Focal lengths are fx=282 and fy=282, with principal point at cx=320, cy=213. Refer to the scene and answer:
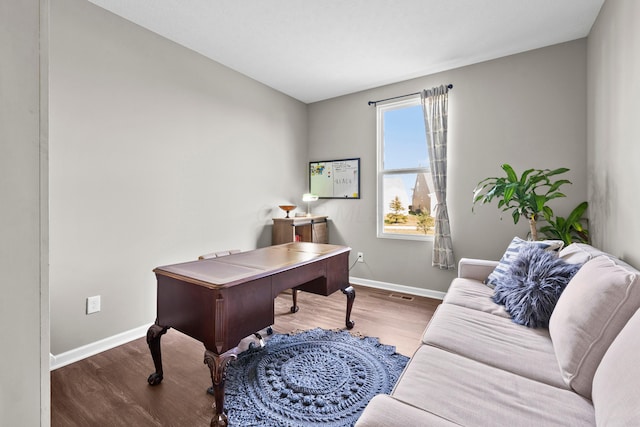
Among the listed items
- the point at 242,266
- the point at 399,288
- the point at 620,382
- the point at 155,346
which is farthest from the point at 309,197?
the point at 620,382

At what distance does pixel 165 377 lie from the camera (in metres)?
1.80

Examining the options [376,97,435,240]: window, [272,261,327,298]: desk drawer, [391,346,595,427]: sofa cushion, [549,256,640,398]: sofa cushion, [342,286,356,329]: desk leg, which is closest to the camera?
[391,346,595,427]: sofa cushion

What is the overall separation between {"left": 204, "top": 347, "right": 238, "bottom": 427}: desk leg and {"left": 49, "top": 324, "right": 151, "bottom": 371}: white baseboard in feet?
4.50

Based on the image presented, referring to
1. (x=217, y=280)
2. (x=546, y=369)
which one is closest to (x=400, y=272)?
(x=546, y=369)

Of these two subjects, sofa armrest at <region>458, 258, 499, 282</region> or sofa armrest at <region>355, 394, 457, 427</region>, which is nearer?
sofa armrest at <region>355, 394, 457, 427</region>

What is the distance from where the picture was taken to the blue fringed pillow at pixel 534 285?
4.92 ft

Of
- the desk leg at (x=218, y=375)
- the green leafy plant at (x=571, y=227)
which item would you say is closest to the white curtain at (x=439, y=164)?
the green leafy plant at (x=571, y=227)

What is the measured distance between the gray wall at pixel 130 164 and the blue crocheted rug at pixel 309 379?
4.00 ft

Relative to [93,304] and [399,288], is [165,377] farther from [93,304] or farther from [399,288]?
[399,288]

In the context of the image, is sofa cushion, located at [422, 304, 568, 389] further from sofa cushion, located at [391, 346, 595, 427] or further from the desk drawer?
the desk drawer

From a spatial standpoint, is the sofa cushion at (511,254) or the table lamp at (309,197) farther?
the table lamp at (309,197)

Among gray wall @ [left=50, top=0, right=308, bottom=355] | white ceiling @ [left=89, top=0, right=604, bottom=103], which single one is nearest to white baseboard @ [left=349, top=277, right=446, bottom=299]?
gray wall @ [left=50, top=0, right=308, bottom=355]

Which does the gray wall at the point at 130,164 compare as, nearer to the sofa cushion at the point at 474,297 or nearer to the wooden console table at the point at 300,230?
the wooden console table at the point at 300,230

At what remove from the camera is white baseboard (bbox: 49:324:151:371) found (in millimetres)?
1942
